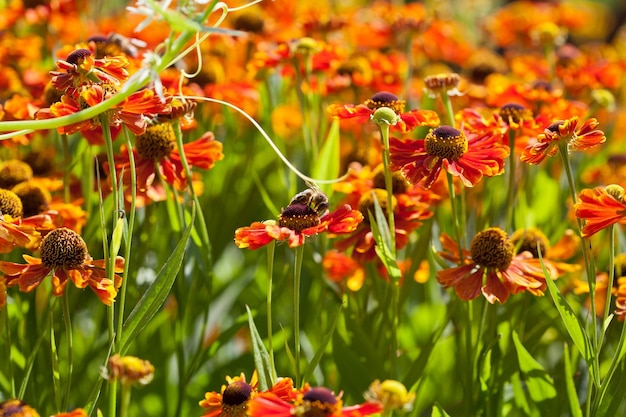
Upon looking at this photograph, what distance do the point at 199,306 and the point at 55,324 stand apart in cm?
21

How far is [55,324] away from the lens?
1074 millimetres

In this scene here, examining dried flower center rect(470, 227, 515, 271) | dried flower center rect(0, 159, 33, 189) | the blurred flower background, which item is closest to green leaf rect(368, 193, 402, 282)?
the blurred flower background

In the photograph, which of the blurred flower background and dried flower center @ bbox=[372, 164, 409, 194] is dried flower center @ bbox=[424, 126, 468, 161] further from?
dried flower center @ bbox=[372, 164, 409, 194]

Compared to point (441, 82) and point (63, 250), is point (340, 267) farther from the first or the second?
point (63, 250)

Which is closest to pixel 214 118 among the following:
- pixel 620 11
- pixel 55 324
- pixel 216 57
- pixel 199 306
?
pixel 216 57

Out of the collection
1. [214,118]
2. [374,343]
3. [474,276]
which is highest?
[214,118]

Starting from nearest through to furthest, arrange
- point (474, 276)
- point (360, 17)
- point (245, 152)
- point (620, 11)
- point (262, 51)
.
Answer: point (474, 276), point (262, 51), point (245, 152), point (360, 17), point (620, 11)

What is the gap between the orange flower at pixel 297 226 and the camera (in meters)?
0.84

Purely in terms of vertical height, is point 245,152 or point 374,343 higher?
point 245,152

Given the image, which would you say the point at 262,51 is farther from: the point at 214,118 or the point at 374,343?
the point at 374,343

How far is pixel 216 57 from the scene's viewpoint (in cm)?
172

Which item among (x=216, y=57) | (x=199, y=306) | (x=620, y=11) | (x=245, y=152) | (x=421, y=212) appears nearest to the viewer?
(x=421, y=212)

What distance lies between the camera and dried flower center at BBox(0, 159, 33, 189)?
113 cm

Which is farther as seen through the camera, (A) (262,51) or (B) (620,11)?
(B) (620,11)
